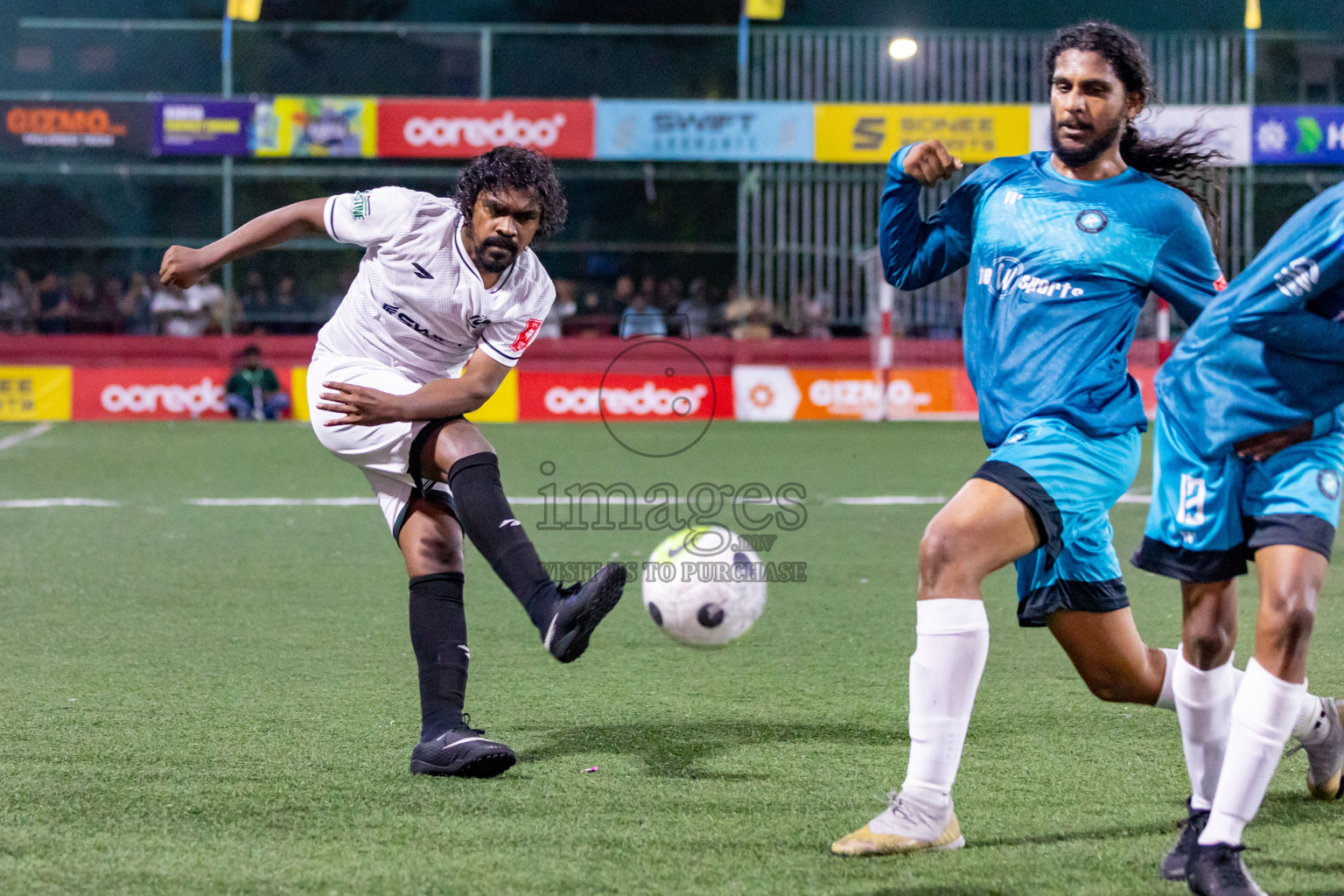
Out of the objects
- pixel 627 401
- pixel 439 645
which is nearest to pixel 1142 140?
pixel 439 645

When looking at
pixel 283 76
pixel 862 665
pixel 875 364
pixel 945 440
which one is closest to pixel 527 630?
pixel 862 665

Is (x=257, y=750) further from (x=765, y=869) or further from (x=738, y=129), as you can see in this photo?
(x=738, y=129)

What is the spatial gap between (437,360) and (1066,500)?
2001mm

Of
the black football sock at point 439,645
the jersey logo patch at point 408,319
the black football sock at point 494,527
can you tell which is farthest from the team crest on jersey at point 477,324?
the black football sock at point 439,645

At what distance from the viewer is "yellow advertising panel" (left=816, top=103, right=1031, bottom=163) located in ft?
67.0

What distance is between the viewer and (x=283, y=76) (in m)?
24.0

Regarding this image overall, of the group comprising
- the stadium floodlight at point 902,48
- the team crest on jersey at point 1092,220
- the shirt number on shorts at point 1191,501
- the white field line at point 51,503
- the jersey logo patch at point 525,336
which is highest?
the stadium floodlight at point 902,48

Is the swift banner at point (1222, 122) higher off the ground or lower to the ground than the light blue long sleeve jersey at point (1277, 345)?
higher

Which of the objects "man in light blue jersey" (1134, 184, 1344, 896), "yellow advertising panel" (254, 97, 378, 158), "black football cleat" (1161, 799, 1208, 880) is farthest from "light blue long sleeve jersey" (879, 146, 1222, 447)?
"yellow advertising panel" (254, 97, 378, 158)

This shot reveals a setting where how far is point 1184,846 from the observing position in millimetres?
3303

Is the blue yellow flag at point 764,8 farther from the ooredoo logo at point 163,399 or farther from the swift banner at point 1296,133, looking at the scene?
the ooredoo logo at point 163,399

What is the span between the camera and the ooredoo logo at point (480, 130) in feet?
67.3

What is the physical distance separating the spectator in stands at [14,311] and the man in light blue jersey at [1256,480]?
20880 millimetres

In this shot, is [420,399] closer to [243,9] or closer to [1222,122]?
[243,9]
